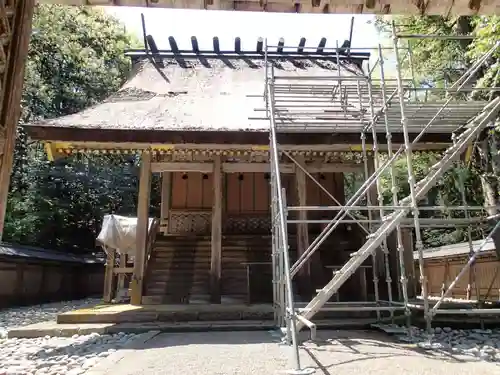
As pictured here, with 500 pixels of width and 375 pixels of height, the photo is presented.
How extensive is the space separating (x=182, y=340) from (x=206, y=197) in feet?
20.7

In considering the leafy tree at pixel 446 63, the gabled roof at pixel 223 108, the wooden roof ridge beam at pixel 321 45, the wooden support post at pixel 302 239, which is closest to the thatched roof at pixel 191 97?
→ the gabled roof at pixel 223 108

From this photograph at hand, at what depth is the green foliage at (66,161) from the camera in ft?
56.1

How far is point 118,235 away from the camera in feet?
34.8

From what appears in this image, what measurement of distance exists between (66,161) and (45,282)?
285 inches

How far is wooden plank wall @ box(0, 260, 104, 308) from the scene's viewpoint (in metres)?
12.9

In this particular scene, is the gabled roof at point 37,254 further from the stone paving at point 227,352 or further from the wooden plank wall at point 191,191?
the stone paving at point 227,352

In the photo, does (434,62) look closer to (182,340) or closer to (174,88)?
(174,88)

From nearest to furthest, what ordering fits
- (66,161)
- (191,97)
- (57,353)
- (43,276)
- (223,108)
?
(57,353) → (223,108) → (191,97) → (43,276) → (66,161)

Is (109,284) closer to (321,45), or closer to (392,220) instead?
(392,220)

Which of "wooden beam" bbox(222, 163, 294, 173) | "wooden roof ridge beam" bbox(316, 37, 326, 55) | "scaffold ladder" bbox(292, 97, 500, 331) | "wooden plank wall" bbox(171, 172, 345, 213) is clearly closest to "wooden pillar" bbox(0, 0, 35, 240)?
"scaffold ladder" bbox(292, 97, 500, 331)

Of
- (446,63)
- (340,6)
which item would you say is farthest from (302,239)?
(446,63)

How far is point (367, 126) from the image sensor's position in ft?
24.9

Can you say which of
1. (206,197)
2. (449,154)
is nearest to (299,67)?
(206,197)

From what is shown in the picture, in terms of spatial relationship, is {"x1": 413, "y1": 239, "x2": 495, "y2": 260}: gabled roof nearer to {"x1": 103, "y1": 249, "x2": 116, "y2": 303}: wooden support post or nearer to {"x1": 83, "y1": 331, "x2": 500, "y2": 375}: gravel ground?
{"x1": 83, "y1": 331, "x2": 500, "y2": 375}: gravel ground
